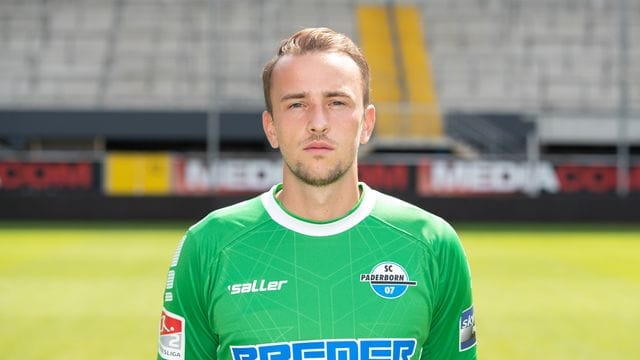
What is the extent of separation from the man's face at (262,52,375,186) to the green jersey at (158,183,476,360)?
21cm

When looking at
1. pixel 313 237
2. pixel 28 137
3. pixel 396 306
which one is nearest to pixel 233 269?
pixel 313 237

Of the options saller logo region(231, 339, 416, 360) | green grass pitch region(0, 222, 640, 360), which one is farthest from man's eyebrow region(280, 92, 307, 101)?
green grass pitch region(0, 222, 640, 360)

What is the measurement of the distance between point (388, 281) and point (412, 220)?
0.72ft

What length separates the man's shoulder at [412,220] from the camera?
2541 millimetres

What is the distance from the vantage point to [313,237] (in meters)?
2.50

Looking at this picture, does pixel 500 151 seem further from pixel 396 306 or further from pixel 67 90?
pixel 396 306

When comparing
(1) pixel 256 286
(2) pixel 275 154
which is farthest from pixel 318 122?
(2) pixel 275 154

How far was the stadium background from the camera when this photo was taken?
43.4 feet

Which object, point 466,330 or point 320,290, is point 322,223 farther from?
point 466,330

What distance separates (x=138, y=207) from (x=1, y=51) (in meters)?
14.4

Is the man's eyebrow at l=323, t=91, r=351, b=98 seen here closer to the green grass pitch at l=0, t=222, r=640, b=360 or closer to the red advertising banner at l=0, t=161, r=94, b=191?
the green grass pitch at l=0, t=222, r=640, b=360

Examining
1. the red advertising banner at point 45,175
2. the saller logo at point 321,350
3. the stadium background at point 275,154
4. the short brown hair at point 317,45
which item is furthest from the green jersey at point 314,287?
the red advertising banner at point 45,175

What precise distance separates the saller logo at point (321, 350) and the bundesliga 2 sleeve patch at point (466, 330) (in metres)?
0.27

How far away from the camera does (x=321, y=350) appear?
7.97ft
